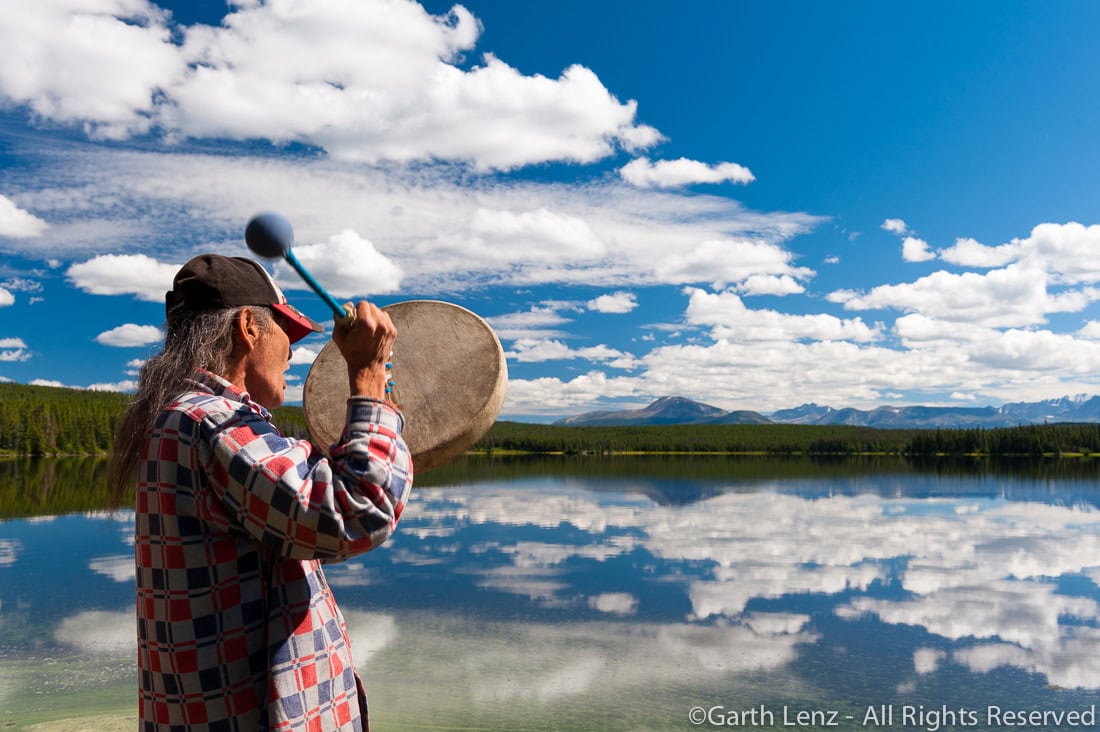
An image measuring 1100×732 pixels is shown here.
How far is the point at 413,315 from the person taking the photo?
9.63 feet

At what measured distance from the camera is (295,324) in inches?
76.0

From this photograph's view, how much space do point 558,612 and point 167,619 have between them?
412 inches

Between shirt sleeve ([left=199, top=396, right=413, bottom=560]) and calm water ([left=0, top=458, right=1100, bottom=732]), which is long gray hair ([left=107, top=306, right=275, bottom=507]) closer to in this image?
shirt sleeve ([left=199, top=396, right=413, bottom=560])

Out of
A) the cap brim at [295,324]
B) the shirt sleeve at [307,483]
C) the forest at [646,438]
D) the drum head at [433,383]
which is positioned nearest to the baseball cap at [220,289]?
the cap brim at [295,324]

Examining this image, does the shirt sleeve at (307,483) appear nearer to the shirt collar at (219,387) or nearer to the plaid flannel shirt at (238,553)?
the plaid flannel shirt at (238,553)

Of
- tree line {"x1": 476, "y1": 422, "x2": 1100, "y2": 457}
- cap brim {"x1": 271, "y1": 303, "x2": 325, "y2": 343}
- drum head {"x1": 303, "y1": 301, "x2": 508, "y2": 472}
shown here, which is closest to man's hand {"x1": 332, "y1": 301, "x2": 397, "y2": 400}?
cap brim {"x1": 271, "y1": 303, "x2": 325, "y2": 343}

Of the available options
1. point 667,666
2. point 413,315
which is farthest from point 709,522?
point 413,315

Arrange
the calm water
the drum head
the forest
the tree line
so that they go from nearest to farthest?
1. the drum head
2. the calm water
3. the forest
4. the tree line

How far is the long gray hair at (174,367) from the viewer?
1.80 metres

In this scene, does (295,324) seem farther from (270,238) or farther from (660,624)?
(660,624)

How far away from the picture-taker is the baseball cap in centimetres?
182

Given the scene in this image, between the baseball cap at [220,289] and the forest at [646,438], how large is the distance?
9491 centimetres

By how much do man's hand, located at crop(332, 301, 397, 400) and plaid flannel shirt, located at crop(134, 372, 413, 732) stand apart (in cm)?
6

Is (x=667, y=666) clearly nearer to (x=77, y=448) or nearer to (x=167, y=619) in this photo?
(x=167, y=619)
